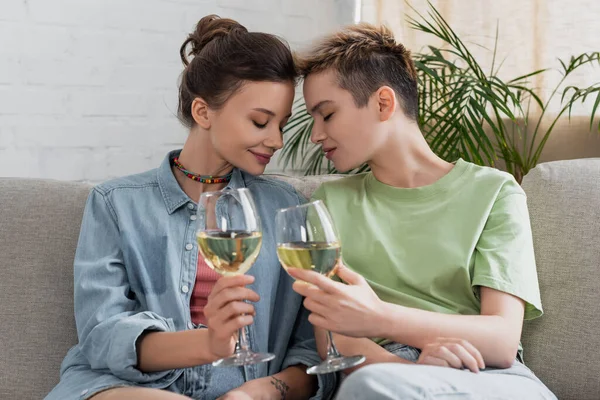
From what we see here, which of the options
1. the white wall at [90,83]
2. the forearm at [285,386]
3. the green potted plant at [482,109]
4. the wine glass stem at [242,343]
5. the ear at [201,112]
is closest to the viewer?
the wine glass stem at [242,343]

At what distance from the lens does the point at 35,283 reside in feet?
5.54

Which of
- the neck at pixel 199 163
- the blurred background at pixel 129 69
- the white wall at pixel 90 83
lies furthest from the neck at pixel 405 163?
the white wall at pixel 90 83

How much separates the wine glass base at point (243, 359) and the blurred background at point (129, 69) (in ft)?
4.97

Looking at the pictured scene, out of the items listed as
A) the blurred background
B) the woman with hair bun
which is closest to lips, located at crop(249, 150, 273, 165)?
the woman with hair bun

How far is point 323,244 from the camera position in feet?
3.89

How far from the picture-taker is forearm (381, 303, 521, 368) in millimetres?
1425

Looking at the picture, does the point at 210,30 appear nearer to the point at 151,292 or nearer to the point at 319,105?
the point at 319,105

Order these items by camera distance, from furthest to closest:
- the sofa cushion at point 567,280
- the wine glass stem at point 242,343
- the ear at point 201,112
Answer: the ear at point 201,112
the sofa cushion at point 567,280
the wine glass stem at point 242,343

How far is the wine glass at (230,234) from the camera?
1.21 metres

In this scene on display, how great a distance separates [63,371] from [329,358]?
0.63m

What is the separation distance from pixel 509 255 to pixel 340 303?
1.50 feet

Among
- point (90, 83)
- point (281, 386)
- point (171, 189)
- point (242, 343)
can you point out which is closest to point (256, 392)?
point (281, 386)

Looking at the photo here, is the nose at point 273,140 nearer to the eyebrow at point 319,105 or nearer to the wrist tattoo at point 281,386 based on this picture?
the eyebrow at point 319,105

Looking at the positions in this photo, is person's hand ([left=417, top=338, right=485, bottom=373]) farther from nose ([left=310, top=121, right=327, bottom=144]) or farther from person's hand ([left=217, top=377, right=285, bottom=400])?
nose ([left=310, top=121, right=327, bottom=144])
